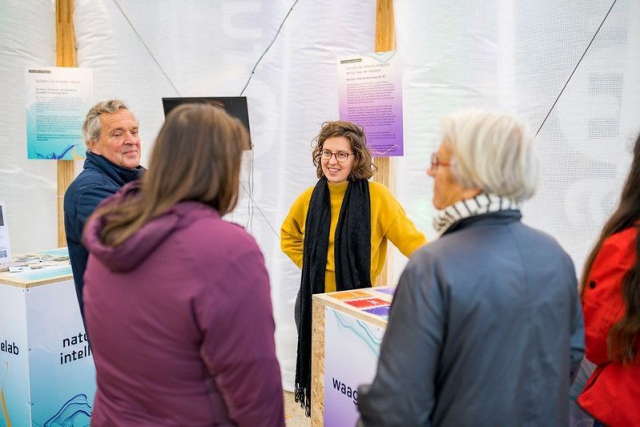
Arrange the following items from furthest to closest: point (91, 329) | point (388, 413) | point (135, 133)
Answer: point (135, 133) → point (91, 329) → point (388, 413)

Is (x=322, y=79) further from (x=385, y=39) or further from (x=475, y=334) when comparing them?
(x=475, y=334)

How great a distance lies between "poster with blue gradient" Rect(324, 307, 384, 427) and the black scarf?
1.08 feet

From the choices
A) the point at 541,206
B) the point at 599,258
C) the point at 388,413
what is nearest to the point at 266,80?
the point at 541,206

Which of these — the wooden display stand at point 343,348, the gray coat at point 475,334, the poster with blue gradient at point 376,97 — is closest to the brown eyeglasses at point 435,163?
the gray coat at point 475,334

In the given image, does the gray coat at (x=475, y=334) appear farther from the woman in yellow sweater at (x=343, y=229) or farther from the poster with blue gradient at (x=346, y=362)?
the woman in yellow sweater at (x=343, y=229)

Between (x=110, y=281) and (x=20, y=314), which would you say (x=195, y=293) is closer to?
(x=110, y=281)

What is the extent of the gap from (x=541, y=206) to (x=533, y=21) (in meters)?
0.79

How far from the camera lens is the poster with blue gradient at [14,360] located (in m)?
2.15

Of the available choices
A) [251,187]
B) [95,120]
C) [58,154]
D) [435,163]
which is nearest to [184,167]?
[435,163]

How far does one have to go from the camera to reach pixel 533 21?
2209 mm

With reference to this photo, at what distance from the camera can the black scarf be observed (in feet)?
6.97

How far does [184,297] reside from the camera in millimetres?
880

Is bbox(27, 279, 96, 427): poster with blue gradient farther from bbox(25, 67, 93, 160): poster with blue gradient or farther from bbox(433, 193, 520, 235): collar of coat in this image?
bbox(433, 193, 520, 235): collar of coat

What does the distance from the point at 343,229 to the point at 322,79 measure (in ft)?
3.39
